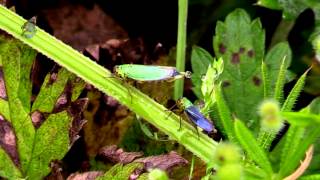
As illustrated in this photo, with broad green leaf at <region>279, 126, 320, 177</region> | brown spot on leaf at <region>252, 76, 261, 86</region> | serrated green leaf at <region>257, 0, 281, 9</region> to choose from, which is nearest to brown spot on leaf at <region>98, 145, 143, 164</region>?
broad green leaf at <region>279, 126, 320, 177</region>

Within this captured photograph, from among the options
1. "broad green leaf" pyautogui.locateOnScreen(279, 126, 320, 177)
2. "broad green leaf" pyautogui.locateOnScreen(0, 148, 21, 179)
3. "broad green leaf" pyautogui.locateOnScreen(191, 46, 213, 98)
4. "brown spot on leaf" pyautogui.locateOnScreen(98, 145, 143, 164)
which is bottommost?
"broad green leaf" pyautogui.locateOnScreen(0, 148, 21, 179)

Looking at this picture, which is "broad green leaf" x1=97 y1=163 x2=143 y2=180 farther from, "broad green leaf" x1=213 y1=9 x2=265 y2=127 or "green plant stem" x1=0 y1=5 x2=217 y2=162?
"broad green leaf" x1=213 y1=9 x2=265 y2=127

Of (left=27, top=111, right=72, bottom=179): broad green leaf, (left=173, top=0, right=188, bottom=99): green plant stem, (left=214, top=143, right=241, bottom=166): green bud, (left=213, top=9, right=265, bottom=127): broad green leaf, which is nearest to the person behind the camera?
(left=214, top=143, right=241, bottom=166): green bud

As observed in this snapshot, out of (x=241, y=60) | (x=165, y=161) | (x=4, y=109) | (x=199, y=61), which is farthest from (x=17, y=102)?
(x=241, y=60)

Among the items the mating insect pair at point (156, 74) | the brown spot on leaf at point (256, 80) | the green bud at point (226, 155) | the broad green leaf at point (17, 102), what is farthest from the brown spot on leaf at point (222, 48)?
the green bud at point (226, 155)

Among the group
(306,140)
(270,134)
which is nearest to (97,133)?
(270,134)

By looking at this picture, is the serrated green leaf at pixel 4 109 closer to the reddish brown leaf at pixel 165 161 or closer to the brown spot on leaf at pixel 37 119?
the brown spot on leaf at pixel 37 119

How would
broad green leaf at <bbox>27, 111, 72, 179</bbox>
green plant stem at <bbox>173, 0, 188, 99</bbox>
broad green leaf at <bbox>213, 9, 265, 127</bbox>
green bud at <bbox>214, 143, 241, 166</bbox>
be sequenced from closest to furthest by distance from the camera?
1. green bud at <bbox>214, 143, 241, 166</bbox>
2. broad green leaf at <bbox>27, 111, 72, 179</bbox>
3. green plant stem at <bbox>173, 0, 188, 99</bbox>
4. broad green leaf at <bbox>213, 9, 265, 127</bbox>
